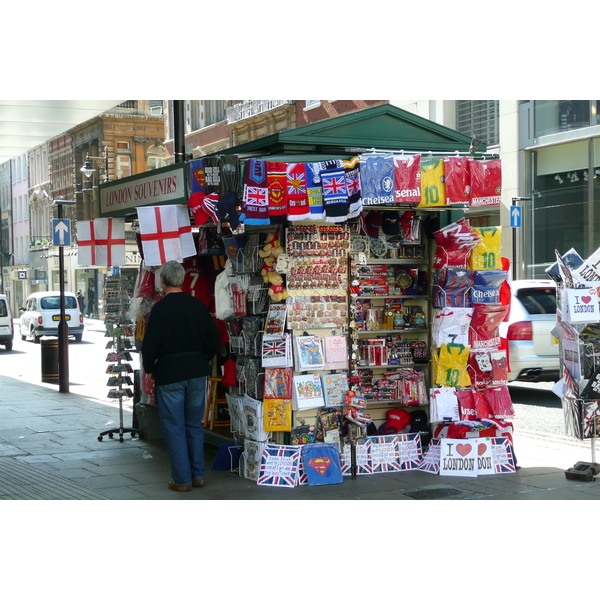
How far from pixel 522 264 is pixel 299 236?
17.1 meters

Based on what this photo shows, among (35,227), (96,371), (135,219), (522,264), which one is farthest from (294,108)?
(35,227)

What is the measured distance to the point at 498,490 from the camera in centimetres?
726

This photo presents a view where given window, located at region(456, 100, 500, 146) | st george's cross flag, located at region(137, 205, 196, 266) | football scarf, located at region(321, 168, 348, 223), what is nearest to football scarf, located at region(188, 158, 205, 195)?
st george's cross flag, located at region(137, 205, 196, 266)

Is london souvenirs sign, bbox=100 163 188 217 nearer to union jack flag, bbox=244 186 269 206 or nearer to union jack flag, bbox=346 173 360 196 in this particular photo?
union jack flag, bbox=244 186 269 206

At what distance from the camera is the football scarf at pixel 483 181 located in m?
7.67

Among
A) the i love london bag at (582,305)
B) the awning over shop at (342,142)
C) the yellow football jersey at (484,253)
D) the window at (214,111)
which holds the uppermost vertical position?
the window at (214,111)

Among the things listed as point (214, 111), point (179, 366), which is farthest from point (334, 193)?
point (214, 111)

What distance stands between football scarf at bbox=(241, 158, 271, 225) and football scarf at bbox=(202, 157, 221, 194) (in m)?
0.46

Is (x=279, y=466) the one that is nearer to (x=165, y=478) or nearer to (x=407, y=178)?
(x=165, y=478)

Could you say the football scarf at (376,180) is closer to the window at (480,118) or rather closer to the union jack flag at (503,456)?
the union jack flag at (503,456)

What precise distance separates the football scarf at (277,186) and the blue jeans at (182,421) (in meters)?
1.61

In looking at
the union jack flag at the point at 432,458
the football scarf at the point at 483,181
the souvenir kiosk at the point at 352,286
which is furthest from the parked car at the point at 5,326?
the football scarf at the point at 483,181

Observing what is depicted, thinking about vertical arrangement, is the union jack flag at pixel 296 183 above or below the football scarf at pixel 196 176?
below

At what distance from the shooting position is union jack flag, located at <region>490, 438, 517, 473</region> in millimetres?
7934
